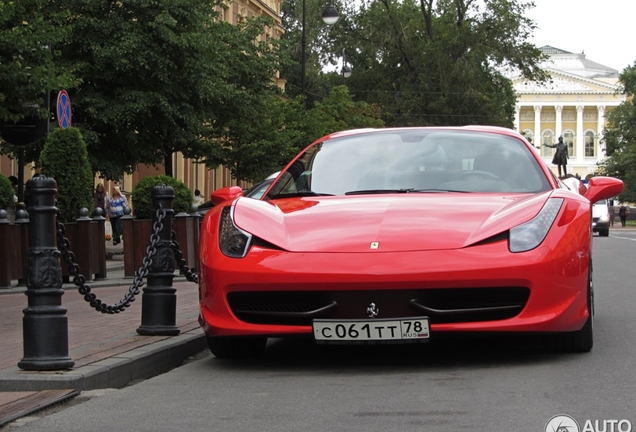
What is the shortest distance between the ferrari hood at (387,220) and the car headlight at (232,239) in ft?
0.14

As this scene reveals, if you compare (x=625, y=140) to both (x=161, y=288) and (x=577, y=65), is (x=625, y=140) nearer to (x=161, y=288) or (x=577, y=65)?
(x=577, y=65)

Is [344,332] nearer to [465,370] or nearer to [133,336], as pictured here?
[465,370]

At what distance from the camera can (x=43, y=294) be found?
6.51 meters

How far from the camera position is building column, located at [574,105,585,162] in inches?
6137

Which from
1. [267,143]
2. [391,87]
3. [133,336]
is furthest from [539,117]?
[133,336]

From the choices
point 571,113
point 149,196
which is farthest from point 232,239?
point 571,113

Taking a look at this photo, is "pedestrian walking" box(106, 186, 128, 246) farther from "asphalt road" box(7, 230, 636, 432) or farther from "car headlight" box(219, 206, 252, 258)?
"car headlight" box(219, 206, 252, 258)

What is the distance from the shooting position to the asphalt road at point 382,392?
4.90 meters

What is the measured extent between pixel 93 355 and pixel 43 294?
59 cm

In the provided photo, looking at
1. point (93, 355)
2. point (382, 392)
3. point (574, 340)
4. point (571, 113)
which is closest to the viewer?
point (382, 392)

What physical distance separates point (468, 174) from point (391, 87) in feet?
184

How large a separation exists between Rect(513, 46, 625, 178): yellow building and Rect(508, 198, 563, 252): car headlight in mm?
149058

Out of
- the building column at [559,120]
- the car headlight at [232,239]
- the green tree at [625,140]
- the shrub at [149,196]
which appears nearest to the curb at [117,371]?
the car headlight at [232,239]

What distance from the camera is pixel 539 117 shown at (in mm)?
157750
